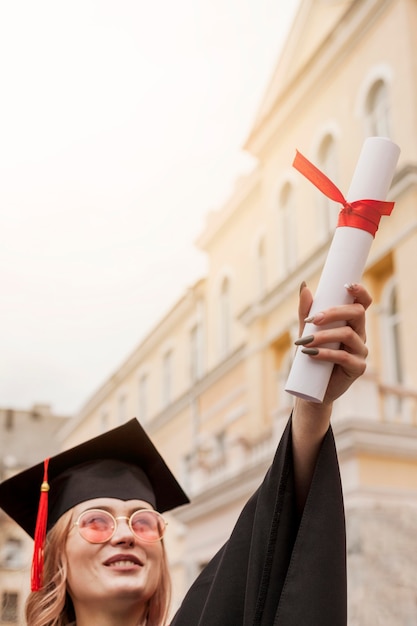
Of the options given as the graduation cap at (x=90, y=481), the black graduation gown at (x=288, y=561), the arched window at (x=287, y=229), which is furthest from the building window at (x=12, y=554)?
the black graduation gown at (x=288, y=561)

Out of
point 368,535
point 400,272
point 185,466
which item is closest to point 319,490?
point 368,535

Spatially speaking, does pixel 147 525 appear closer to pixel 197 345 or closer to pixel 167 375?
pixel 197 345

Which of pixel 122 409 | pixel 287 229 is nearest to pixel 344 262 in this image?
pixel 287 229

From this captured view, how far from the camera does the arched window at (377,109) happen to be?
9.60 m

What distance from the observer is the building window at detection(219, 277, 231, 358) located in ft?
46.4

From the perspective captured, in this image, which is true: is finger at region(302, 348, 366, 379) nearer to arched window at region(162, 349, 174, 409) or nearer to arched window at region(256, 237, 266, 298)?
arched window at region(256, 237, 266, 298)

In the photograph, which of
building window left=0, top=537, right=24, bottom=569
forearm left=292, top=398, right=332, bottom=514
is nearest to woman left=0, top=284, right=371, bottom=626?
forearm left=292, top=398, right=332, bottom=514

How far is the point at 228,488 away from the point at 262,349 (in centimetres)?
219

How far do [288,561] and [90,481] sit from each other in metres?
0.68

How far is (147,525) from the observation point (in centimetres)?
190

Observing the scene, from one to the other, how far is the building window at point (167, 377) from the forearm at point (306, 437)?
15396 mm

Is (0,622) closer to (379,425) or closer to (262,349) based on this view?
(379,425)

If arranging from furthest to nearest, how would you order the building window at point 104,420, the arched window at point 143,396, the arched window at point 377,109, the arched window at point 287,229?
1. the building window at point 104,420
2. the arched window at point 143,396
3. the arched window at point 287,229
4. the arched window at point 377,109

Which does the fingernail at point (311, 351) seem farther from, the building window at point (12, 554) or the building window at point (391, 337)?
the building window at point (12, 554)
